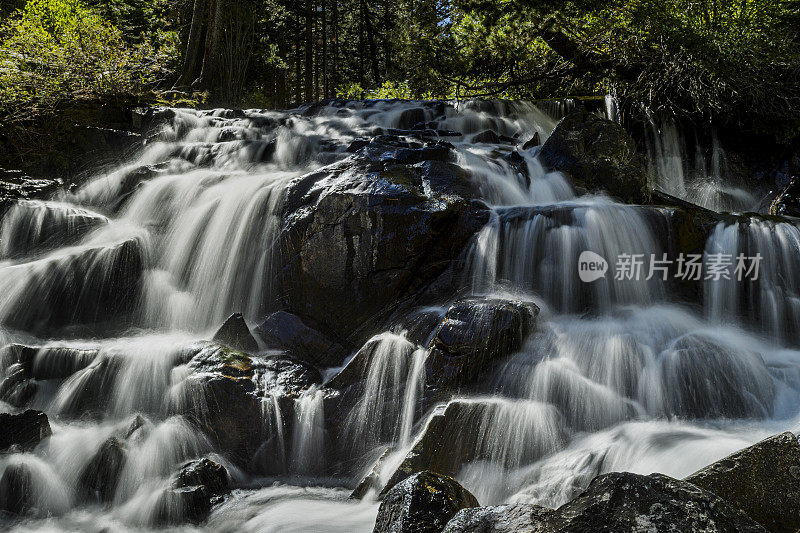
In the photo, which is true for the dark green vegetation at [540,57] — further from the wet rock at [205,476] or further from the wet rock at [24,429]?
the wet rock at [205,476]

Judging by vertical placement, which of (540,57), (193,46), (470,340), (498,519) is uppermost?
(193,46)

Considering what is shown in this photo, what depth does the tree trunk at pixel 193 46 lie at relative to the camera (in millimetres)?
17594

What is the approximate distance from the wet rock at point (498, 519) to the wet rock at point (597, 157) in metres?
6.70

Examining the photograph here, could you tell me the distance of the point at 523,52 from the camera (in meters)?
14.4

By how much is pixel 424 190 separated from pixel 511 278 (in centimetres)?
159

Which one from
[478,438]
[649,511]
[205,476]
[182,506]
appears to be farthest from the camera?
[205,476]

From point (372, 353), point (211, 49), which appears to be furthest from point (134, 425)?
point (211, 49)

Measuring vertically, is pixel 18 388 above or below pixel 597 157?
below

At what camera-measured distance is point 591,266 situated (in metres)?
7.17

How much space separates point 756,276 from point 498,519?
5715 millimetres

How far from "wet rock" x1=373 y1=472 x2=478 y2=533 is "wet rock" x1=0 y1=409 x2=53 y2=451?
12.7 feet

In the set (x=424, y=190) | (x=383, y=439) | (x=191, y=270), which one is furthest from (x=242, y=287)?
(x=383, y=439)

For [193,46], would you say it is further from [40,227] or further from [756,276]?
[756,276]

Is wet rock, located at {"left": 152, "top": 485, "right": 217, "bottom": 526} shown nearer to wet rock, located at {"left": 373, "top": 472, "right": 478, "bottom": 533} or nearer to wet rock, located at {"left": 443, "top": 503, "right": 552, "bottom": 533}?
wet rock, located at {"left": 373, "top": 472, "right": 478, "bottom": 533}
